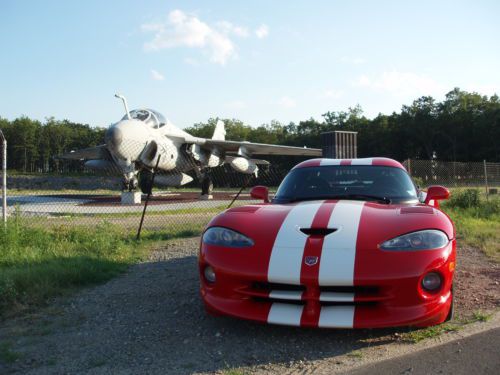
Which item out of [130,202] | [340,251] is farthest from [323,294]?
[130,202]

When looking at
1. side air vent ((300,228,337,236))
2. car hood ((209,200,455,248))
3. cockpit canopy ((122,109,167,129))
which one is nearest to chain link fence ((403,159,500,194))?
cockpit canopy ((122,109,167,129))

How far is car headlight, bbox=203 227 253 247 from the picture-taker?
11.1 ft

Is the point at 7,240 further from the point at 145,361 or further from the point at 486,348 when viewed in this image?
the point at 486,348

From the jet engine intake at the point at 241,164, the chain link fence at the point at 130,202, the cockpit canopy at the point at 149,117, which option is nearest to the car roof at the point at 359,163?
the chain link fence at the point at 130,202

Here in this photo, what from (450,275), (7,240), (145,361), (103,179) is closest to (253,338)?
(145,361)

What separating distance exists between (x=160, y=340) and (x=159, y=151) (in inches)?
591

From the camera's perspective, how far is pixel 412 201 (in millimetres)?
4223

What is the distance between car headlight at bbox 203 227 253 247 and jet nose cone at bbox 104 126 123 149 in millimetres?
13481

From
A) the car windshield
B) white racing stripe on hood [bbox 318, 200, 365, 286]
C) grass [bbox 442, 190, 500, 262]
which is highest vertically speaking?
the car windshield

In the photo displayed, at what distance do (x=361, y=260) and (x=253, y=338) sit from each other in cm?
95

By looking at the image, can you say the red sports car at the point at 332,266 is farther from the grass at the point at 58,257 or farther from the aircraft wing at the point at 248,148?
the aircraft wing at the point at 248,148

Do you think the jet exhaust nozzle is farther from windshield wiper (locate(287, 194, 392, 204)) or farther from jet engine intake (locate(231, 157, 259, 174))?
windshield wiper (locate(287, 194, 392, 204))

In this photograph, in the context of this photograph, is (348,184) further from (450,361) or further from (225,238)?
(450,361)

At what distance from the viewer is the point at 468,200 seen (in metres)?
12.5
